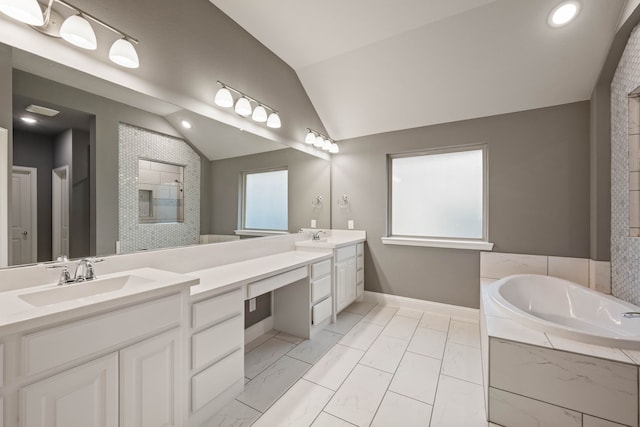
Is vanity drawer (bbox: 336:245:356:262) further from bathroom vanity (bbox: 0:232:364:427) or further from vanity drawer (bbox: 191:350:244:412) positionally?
vanity drawer (bbox: 191:350:244:412)

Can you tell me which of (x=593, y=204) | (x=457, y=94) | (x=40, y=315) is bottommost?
(x=40, y=315)

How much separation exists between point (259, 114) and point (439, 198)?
228 centimetres

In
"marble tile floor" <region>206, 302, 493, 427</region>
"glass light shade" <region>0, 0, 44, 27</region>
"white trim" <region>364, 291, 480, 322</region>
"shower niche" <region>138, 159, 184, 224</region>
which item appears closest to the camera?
"glass light shade" <region>0, 0, 44, 27</region>

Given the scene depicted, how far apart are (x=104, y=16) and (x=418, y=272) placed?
3.47 metres

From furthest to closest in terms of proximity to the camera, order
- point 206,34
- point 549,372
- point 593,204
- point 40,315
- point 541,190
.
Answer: point 541,190 < point 593,204 < point 206,34 < point 549,372 < point 40,315

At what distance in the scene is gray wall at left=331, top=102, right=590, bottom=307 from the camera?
96.0 inches

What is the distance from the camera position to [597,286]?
227 centimetres

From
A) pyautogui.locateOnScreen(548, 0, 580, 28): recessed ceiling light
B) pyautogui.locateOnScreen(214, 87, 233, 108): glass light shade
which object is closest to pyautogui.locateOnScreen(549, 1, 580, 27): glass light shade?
pyautogui.locateOnScreen(548, 0, 580, 28): recessed ceiling light

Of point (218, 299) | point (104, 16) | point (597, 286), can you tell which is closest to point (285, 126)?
point (104, 16)

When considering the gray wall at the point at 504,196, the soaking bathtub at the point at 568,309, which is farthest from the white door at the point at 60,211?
the gray wall at the point at 504,196

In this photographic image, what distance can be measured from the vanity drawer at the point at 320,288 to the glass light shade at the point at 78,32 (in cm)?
221

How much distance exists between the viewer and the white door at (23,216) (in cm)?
121

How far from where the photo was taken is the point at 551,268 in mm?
2525

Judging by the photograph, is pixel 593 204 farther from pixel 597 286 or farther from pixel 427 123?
pixel 427 123
